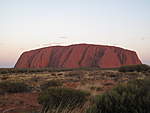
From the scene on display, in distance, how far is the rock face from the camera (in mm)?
85562

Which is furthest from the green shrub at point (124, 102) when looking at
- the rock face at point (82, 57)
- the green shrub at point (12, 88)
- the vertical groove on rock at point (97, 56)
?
the vertical groove on rock at point (97, 56)

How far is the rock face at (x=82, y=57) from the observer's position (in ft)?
281

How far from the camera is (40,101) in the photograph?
26.5 ft

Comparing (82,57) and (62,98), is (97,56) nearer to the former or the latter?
(82,57)

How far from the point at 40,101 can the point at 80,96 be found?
57.8 inches

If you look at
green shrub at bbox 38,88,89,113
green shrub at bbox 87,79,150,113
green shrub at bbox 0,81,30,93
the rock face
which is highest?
green shrub at bbox 87,79,150,113

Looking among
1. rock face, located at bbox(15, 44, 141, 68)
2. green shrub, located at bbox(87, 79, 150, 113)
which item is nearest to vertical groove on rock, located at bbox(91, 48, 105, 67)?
rock face, located at bbox(15, 44, 141, 68)

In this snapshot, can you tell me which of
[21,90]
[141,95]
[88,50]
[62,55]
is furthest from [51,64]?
[141,95]

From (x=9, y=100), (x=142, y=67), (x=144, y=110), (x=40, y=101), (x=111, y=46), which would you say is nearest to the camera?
(x=144, y=110)

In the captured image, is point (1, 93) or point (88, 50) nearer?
point (1, 93)

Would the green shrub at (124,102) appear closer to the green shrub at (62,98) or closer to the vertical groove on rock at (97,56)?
the green shrub at (62,98)

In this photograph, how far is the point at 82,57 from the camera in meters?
89.1

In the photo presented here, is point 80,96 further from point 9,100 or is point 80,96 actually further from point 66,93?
point 9,100

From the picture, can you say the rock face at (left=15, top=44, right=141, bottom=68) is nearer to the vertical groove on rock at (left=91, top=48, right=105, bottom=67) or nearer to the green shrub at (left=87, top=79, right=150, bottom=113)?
the vertical groove on rock at (left=91, top=48, right=105, bottom=67)
